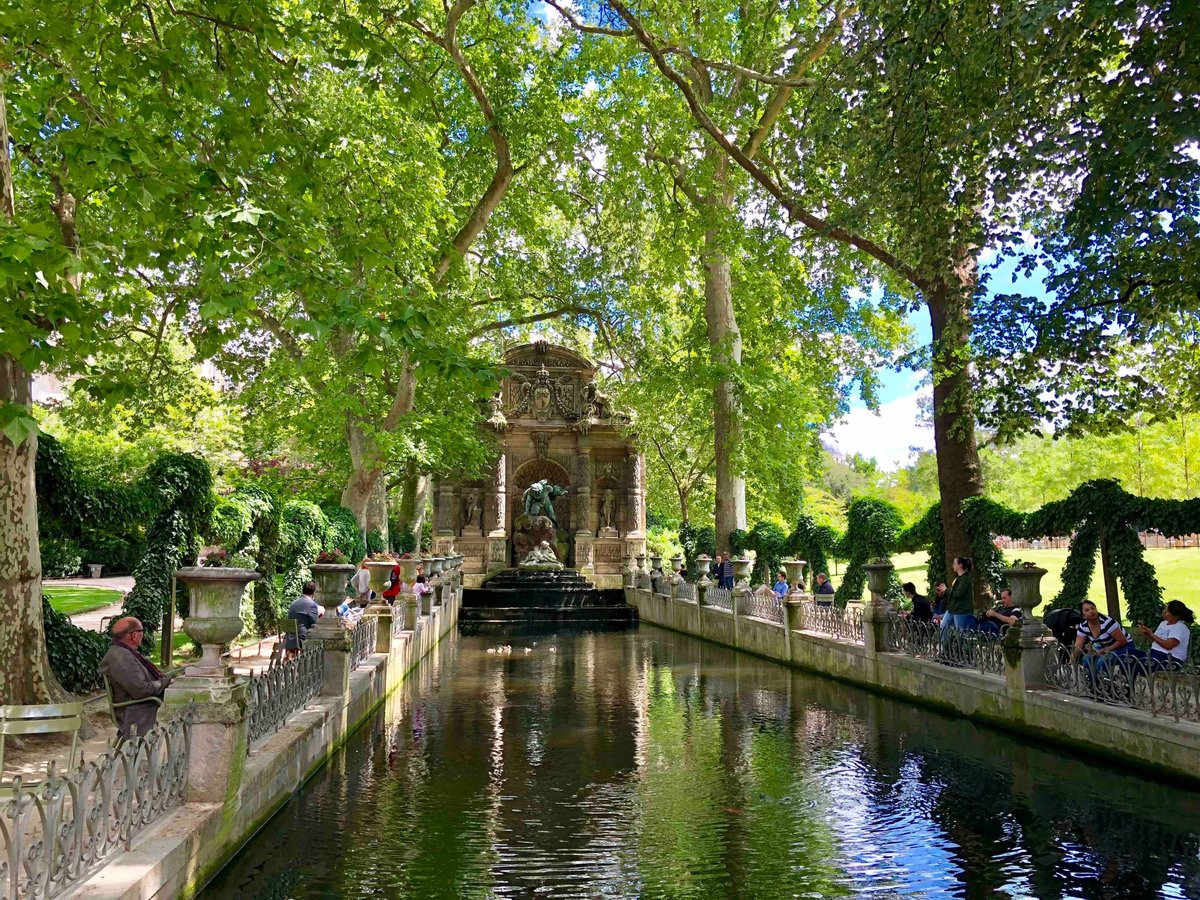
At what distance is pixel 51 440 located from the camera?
11.5 metres

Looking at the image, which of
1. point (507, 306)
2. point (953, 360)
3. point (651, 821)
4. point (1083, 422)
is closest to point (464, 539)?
point (507, 306)

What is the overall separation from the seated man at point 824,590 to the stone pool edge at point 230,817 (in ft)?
31.2

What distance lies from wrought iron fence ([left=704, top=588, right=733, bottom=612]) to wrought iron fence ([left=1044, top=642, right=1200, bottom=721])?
10814 mm

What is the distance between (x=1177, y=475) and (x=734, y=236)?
2656 cm

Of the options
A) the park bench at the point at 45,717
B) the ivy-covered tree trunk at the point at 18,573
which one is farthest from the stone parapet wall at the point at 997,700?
the ivy-covered tree trunk at the point at 18,573

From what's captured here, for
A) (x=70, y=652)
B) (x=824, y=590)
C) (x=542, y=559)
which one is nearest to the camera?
(x=70, y=652)

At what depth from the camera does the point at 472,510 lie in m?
36.8

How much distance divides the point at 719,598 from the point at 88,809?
1830cm

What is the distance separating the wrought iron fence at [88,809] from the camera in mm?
3924

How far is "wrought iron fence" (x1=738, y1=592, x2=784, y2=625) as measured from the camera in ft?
58.7

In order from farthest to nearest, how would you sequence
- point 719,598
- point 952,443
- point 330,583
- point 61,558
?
point 61,558, point 719,598, point 952,443, point 330,583

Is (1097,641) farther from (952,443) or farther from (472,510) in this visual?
(472,510)

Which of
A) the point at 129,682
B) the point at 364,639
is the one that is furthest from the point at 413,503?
the point at 129,682

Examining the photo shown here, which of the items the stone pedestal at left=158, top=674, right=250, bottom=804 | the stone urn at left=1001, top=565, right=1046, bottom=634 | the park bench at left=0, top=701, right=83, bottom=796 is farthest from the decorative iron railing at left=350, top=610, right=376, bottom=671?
the stone urn at left=1001, top=565, right=1046, bottom=634
